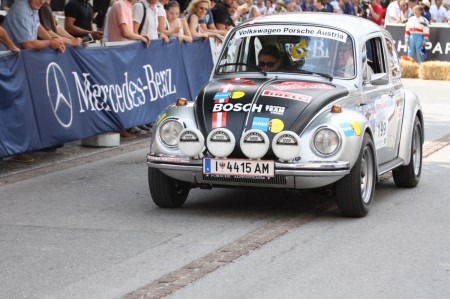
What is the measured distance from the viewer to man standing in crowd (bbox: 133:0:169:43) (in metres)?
16.2

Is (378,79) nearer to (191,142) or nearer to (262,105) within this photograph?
(262,105)

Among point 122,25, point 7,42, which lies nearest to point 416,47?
point 122,25

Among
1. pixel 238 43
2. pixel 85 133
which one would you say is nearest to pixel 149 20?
pixel 85 133

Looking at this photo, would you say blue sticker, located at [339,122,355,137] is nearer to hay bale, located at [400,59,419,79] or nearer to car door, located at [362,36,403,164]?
car door, located at [362,36,403,164]

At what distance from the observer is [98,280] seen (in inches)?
286

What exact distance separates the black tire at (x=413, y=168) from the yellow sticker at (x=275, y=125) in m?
2.46

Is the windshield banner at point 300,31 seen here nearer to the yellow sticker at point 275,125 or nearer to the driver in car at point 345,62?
the driver in car at point 345,62

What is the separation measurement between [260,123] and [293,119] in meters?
0.28

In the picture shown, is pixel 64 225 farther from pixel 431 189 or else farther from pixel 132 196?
pixel 431 189

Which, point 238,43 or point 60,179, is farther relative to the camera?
point 60,179

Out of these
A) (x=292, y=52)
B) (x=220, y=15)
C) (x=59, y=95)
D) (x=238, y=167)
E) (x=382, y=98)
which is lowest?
(x=220, y=15)

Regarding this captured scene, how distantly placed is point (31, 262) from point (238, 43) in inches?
154

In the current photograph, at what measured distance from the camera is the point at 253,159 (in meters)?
9.30

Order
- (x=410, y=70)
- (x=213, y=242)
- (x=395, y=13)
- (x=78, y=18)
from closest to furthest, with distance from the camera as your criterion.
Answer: (x=213, y=242) < (x=78, y=18) < (x=410, y=70) < (x=395, y=13)
